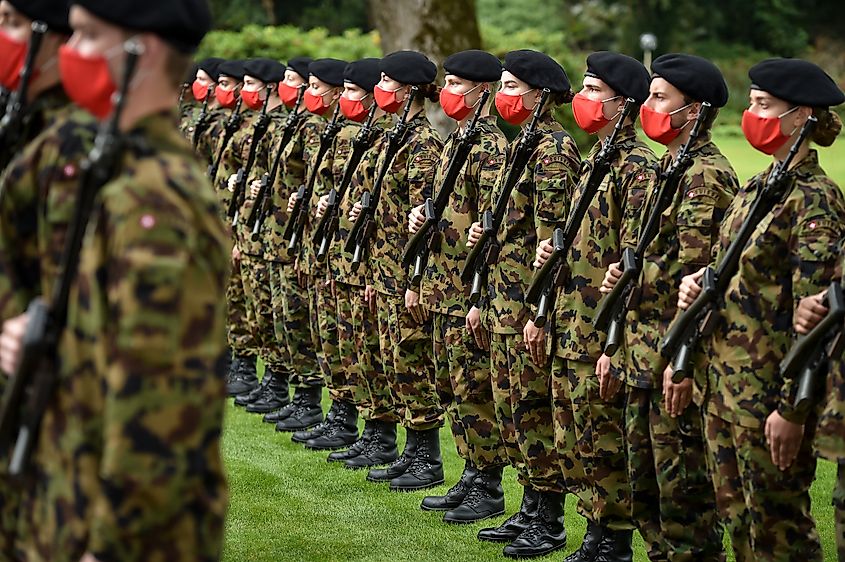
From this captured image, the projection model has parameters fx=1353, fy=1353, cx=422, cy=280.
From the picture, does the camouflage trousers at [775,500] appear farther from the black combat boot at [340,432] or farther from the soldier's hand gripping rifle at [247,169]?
the soldier's hand gripping rifle at [247,169]

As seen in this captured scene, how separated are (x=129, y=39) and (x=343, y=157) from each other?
6425 mm

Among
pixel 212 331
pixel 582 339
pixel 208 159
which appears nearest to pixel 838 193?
pixel 582 339

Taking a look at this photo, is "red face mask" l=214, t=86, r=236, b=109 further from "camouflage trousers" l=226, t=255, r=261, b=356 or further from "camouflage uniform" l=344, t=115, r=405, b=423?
"camouflage uniform" l=344, t=115, r=405, b=423

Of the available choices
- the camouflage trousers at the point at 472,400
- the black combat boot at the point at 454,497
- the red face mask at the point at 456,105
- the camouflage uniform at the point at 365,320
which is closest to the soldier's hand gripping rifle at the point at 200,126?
the camouflage uniform at the point at 365,320

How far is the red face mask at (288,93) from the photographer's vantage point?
10.4 metres

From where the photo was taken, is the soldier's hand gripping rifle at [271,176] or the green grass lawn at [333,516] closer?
the green grass lawn at [333,516]

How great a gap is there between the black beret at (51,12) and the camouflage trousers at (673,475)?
10.3ft

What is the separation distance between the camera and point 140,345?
2.79 meters

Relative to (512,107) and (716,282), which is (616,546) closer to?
(716,282)

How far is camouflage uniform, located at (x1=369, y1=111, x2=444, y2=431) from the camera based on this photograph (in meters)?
8.28

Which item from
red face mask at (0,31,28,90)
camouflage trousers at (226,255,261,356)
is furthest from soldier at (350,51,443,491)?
red face mask at (0,31,28,90)

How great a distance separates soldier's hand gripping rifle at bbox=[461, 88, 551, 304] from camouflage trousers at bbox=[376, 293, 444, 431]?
100 centimetres

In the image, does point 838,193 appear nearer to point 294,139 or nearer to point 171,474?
point 171,474

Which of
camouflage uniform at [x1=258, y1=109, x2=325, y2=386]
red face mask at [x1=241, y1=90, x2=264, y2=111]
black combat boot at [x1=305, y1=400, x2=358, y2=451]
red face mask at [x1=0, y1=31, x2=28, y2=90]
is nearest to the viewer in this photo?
red face mask at [x1=0, y1=31, x2=28, y2=90]
